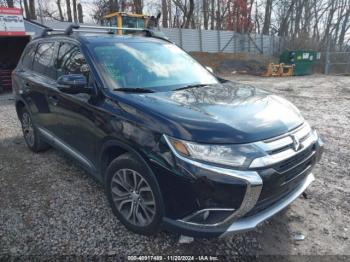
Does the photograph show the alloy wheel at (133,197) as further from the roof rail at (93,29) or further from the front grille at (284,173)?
the roof rail at (93,29)

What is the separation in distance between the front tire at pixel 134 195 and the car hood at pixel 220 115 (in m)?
0.49

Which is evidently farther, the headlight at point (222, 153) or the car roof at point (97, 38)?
the car roof at point (97, 38)

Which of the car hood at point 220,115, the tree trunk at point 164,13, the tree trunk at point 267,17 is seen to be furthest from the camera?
the tree trunk at point 267,17

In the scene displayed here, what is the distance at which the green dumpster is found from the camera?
67.4 ft

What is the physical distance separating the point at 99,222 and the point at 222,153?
1602 millimetres

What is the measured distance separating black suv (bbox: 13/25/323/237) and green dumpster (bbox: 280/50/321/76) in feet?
61.8

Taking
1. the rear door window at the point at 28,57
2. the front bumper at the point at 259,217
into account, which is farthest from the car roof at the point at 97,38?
the front bumper at the point at 259,217

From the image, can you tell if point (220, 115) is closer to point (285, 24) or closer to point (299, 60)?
point (299, 60)

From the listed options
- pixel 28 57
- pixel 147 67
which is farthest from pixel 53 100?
pixel 28 57

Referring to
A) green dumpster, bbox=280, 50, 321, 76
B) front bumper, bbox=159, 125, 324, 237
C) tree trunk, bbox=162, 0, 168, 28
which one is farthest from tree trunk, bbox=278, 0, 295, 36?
front bumper, bbox=159, 125, 324, 237

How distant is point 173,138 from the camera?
228 cm

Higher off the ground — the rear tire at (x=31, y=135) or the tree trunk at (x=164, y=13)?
the tree trunk at (x=164, y=13)

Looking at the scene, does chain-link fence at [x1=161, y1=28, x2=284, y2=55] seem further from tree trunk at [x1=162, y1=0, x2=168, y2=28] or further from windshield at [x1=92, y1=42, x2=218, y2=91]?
windshield at [x1=92, y1=42, x2=218, y2=91]

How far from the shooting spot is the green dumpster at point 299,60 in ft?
67.4
